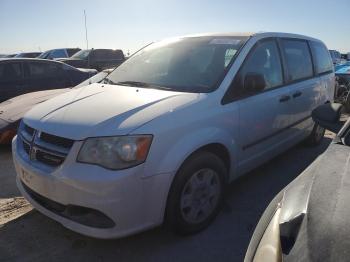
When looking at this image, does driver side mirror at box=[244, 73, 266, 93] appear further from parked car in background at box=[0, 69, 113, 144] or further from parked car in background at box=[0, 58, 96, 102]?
parked car in background at box=[0, 58, 96, 102]

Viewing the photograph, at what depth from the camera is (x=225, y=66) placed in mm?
3412

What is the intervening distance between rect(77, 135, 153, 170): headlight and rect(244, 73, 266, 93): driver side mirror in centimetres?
132

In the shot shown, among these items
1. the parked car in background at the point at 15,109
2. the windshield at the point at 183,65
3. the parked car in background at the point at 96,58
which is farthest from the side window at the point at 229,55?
the parked car in background at the point at 96,58

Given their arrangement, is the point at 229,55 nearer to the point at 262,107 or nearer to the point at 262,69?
the point at 262,69

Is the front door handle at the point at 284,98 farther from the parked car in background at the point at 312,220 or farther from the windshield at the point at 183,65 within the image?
the parked car in background at the point at 312,220

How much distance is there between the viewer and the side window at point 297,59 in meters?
4.35

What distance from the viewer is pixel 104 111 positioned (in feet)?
9.43

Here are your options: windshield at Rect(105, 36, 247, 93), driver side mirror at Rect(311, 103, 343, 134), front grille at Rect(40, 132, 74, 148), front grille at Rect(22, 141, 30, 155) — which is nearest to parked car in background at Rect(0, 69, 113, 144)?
windshield at Rect(105, 36, 247, 93)

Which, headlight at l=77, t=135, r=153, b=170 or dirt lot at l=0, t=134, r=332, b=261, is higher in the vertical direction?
headlight at l=77, t=135, r=153, b=170

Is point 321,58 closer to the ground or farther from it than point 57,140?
farther from it

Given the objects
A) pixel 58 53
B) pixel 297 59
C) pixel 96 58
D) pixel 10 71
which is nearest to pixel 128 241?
pixel 297 59

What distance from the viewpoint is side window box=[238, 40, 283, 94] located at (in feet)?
11.4

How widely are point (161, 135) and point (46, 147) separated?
0.89 metres

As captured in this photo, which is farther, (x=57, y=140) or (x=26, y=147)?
(x=26, y=147)
